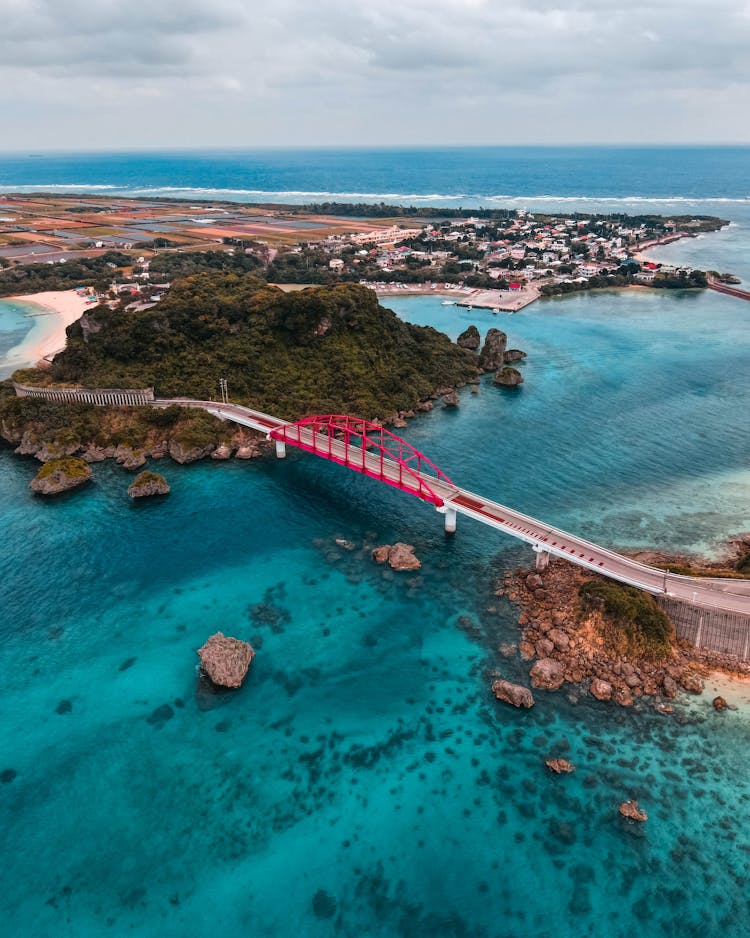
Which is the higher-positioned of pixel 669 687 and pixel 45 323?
pixel 45 323

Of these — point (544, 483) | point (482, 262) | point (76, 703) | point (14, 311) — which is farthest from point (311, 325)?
point (482, 262)

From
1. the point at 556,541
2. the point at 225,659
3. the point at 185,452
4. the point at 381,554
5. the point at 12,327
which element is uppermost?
the point at 12,327

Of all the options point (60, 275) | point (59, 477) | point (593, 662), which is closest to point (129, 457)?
point (59, 477)

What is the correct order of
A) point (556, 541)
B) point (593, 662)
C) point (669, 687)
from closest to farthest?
point (669, 687), point (593, 662), point (556, 541)

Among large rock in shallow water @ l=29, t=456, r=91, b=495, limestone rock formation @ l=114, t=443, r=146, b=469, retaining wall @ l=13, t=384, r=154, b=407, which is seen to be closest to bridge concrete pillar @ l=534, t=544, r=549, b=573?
limestone rock formation @ l=114, t=443, r=146, b=469

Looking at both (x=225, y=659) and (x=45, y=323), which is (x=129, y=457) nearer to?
(x=225, y=659)

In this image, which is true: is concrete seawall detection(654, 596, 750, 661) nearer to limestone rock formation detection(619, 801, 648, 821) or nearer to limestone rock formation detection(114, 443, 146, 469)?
limestone rock formation detection(619, 801, 648, 821)

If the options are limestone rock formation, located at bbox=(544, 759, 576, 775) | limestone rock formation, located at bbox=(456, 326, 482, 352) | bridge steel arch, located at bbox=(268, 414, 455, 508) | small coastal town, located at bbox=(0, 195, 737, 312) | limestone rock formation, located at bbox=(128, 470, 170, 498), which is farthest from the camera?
small coastal town, located at bbox=(0, 195, 737, 312)
